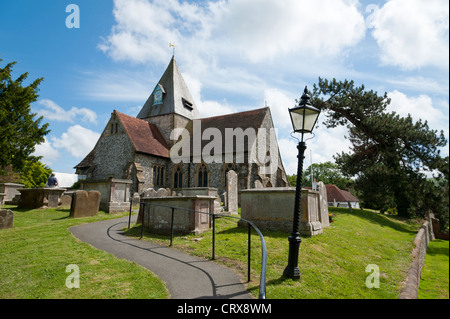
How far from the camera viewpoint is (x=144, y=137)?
27141 mm

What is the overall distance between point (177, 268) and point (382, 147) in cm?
2015

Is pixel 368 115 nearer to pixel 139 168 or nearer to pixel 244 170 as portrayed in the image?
pixel 244 170

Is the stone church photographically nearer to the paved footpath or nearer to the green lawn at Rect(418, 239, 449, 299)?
the green lawn at Rect(418, 239, 449, 299)

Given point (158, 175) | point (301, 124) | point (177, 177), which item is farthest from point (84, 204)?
point (177, 177)

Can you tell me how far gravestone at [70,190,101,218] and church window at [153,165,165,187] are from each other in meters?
13.5

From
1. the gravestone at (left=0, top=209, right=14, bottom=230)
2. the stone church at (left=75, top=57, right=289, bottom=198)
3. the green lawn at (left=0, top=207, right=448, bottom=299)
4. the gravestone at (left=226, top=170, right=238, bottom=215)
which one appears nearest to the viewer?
the green lawn at (left=0, top=207, right=448, bottom=299)

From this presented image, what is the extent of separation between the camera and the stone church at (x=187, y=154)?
78.3 ft

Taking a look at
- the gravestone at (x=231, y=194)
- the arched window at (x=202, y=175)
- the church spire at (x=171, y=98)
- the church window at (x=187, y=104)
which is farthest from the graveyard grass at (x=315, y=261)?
the church window at (x=187, y=104)

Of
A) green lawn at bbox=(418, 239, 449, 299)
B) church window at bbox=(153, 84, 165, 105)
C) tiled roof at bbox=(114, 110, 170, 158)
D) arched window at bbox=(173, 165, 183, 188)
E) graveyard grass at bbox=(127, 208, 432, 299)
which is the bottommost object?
green lawn at bbox=(418, 239, 449, 299)

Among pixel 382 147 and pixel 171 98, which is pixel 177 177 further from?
pixel 382 147

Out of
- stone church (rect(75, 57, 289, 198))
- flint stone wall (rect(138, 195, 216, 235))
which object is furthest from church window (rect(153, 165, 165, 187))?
flint stone wall (rect(138, 195, 216, 235))

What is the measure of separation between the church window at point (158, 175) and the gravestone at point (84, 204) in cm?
1350

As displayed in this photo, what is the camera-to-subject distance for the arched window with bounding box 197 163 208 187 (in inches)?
1033
